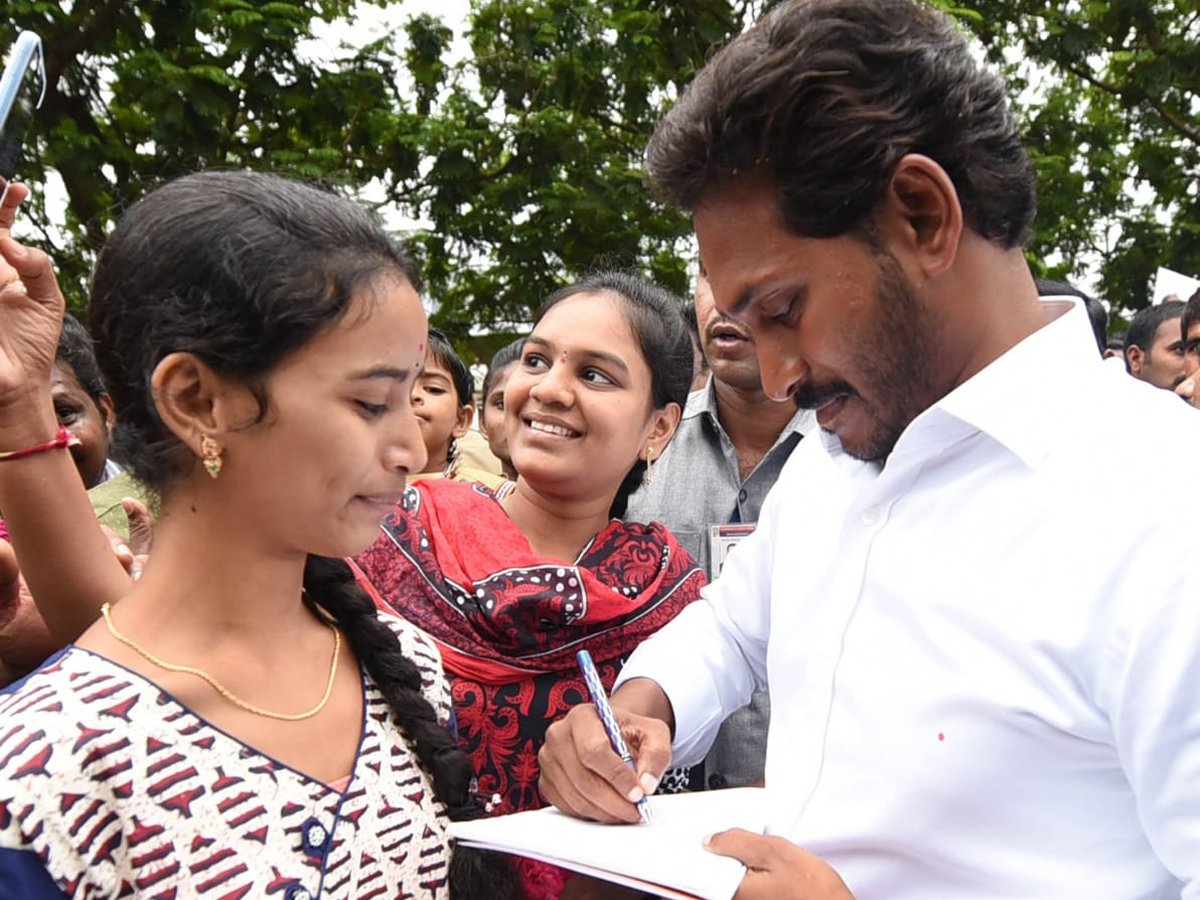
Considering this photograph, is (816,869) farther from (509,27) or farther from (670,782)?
(509,27)

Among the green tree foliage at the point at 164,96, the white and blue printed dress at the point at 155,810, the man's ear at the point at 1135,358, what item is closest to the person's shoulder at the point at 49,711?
the white and blue printed dress at the point at 155,810

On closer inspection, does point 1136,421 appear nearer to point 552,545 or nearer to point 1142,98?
point 552,545

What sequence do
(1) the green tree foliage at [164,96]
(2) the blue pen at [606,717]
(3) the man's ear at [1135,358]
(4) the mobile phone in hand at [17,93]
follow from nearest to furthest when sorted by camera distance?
(4) the mobile phone in hand at [17,93]
(2) the blue pen at [606,717]
(3) the man's ear at [1135,358]
(1) the green tree foliage at [164,96]

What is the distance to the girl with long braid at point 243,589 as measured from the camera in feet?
4.13

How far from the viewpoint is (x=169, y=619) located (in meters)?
1.39

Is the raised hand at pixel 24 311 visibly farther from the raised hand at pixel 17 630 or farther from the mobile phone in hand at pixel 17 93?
the raised hand at pixel 17 630

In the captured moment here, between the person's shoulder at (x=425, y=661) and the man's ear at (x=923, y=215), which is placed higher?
the man's ear at (x=923, y=215)

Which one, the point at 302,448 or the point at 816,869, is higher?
the point at 302,448

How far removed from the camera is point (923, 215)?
1.54 m

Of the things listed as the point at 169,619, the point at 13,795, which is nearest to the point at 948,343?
the point at 169,619

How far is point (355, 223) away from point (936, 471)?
0.93 m

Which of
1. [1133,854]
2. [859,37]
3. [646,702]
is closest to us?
[1133,854]

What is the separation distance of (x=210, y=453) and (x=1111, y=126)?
1221cm

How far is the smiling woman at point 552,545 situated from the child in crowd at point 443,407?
1333 millimetres
